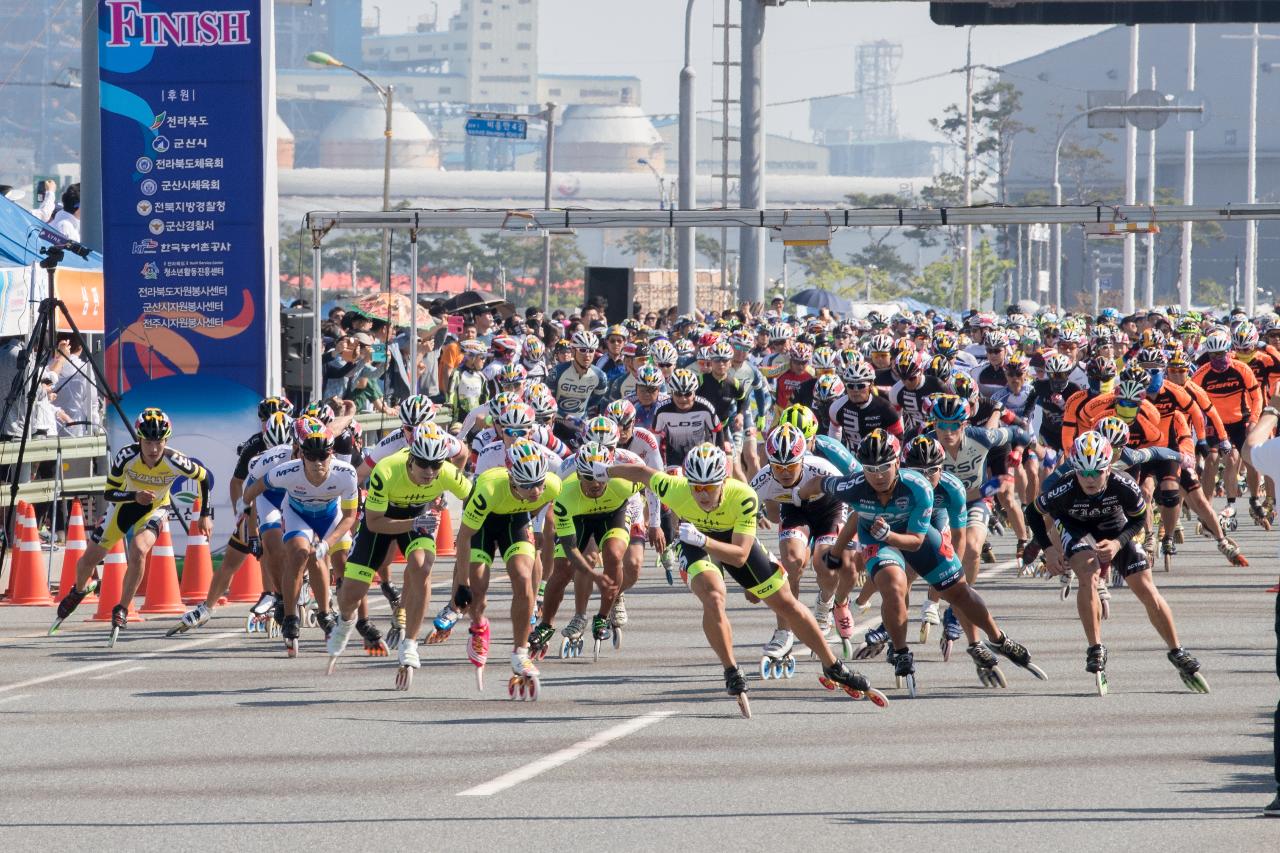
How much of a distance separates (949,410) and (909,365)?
3.78 meters

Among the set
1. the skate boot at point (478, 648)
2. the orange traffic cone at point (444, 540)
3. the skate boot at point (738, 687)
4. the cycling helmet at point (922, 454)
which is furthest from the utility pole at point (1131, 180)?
the skate boot at point (738, 687)

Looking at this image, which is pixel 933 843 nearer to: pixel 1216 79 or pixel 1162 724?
pixel 1162 724

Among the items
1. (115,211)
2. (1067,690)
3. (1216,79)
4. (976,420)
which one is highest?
(1216,79)

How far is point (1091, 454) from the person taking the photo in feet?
43.5

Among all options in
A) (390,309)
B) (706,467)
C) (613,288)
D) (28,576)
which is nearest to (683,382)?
(28,576)

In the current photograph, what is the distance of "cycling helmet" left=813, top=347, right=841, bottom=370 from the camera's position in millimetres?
22547

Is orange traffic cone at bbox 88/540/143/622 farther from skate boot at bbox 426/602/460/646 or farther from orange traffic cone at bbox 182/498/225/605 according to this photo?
skate boot at bbox 426/602/460/646

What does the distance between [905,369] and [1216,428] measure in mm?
3229

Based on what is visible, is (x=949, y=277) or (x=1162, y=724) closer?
(x=1162, y=724)

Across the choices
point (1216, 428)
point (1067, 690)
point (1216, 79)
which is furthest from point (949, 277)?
point (1067, 690)

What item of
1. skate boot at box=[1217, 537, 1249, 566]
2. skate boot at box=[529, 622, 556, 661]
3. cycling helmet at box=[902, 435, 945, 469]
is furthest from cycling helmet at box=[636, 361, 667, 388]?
skate boot at box=[529, 622, 556, 661]

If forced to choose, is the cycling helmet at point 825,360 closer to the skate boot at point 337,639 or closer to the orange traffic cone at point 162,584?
the orange traffic cone at point 162,584

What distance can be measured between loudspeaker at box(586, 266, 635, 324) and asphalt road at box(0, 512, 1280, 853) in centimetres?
2261

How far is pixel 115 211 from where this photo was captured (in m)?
19.7
